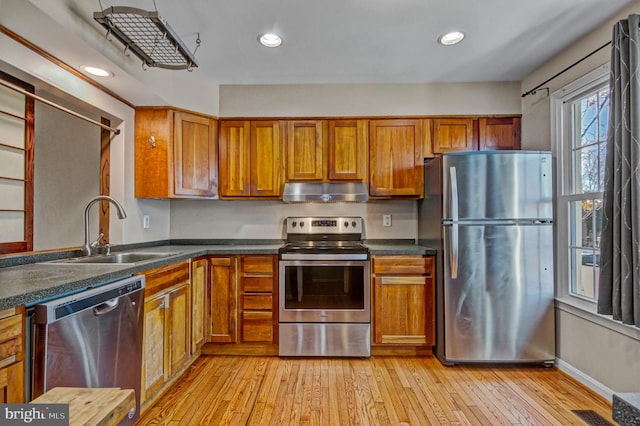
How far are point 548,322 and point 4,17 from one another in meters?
3.85

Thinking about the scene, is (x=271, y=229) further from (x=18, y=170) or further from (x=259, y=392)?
(x=18, y=170)

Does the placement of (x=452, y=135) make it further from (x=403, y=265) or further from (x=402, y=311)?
(x=402, y=311)

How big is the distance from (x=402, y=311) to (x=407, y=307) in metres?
0.05

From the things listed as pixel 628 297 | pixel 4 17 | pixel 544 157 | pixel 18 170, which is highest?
pixel 4 17

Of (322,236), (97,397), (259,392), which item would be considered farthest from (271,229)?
(97,397)

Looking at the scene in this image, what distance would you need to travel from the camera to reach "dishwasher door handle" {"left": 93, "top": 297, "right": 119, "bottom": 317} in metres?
1.49

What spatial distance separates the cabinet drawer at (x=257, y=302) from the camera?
2.77 metres

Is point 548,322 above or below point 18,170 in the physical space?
below

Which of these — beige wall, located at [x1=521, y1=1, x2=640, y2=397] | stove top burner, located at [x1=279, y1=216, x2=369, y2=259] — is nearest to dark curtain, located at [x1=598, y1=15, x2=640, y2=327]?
beige wall, located at [x1=521, y1=1, x2=640, y2=397]

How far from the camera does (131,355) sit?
1.73 m

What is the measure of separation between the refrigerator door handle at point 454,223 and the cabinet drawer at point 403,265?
0.22 m

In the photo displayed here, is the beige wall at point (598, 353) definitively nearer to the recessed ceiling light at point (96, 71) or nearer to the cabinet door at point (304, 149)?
the cabinet door at point (304, 149)

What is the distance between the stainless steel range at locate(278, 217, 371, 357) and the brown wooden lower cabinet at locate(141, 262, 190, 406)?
750mm

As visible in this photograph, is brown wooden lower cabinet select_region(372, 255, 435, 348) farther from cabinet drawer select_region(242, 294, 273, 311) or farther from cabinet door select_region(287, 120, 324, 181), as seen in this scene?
cabinet door select_region(287, 120, 324, 181)
